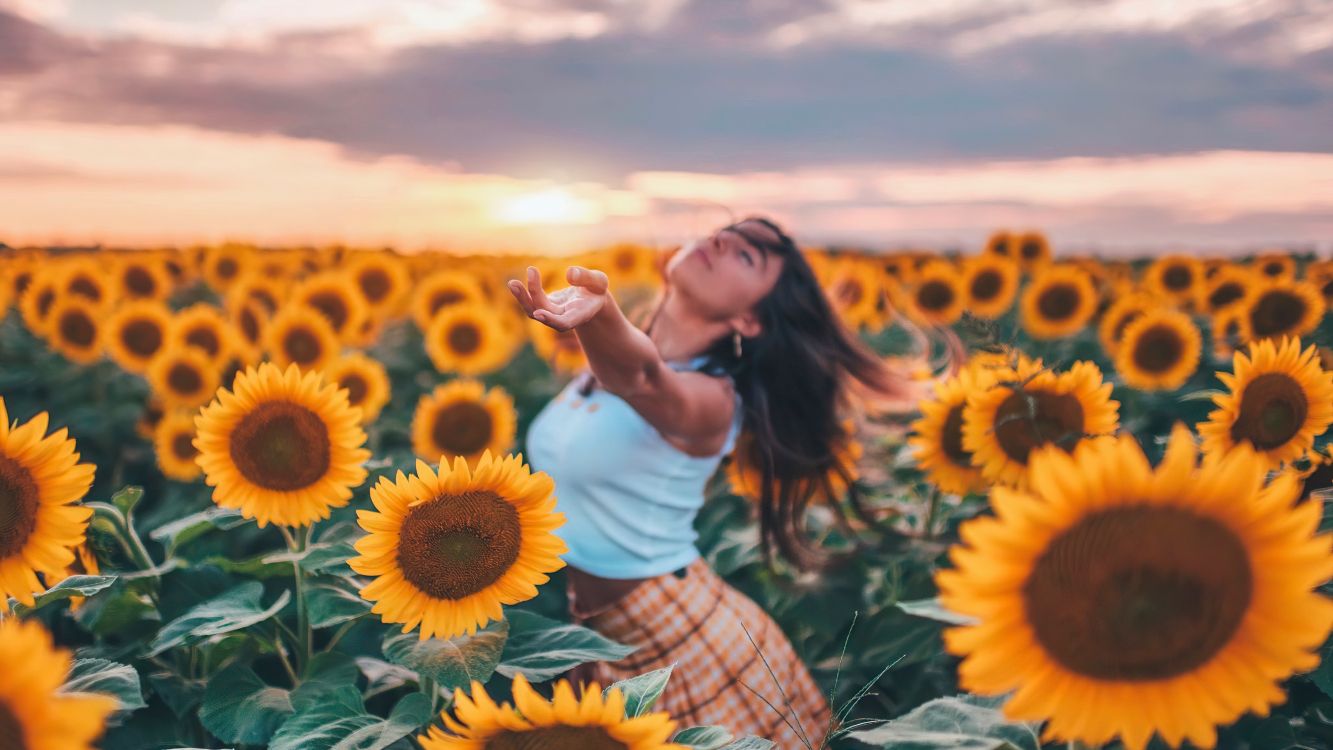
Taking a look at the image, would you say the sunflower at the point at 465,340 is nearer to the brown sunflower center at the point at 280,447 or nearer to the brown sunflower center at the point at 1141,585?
the brown sunflower center at the point at 280,447

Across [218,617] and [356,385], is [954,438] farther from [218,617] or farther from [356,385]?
[356,385]

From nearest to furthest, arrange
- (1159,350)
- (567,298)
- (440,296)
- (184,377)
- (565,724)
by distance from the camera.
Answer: (565,724), (567,298), (1159,350), (184,377), (440,296)

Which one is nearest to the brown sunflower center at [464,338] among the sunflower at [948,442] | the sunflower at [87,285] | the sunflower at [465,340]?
the sunflower at [465,340]

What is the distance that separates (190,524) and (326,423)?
48cm

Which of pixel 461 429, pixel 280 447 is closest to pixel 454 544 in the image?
pixel 280 447

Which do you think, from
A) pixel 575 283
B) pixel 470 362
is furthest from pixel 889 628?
pixel 470 362

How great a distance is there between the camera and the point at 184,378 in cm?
563

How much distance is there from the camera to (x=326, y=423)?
2551mm

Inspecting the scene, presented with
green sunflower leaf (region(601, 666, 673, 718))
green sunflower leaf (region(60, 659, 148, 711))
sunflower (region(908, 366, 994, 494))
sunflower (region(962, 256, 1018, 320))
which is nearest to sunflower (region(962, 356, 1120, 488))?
sunflower (region(908, 366, 994, 494))

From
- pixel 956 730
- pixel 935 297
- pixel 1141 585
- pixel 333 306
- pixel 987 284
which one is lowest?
pixel 956 730

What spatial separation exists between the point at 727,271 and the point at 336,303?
159 inches

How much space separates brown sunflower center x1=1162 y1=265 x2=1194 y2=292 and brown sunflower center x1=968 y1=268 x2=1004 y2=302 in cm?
140

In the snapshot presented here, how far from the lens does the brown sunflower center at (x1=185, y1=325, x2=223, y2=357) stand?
5891mm

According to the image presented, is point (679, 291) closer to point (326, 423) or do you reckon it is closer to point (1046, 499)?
point (326, 423)
